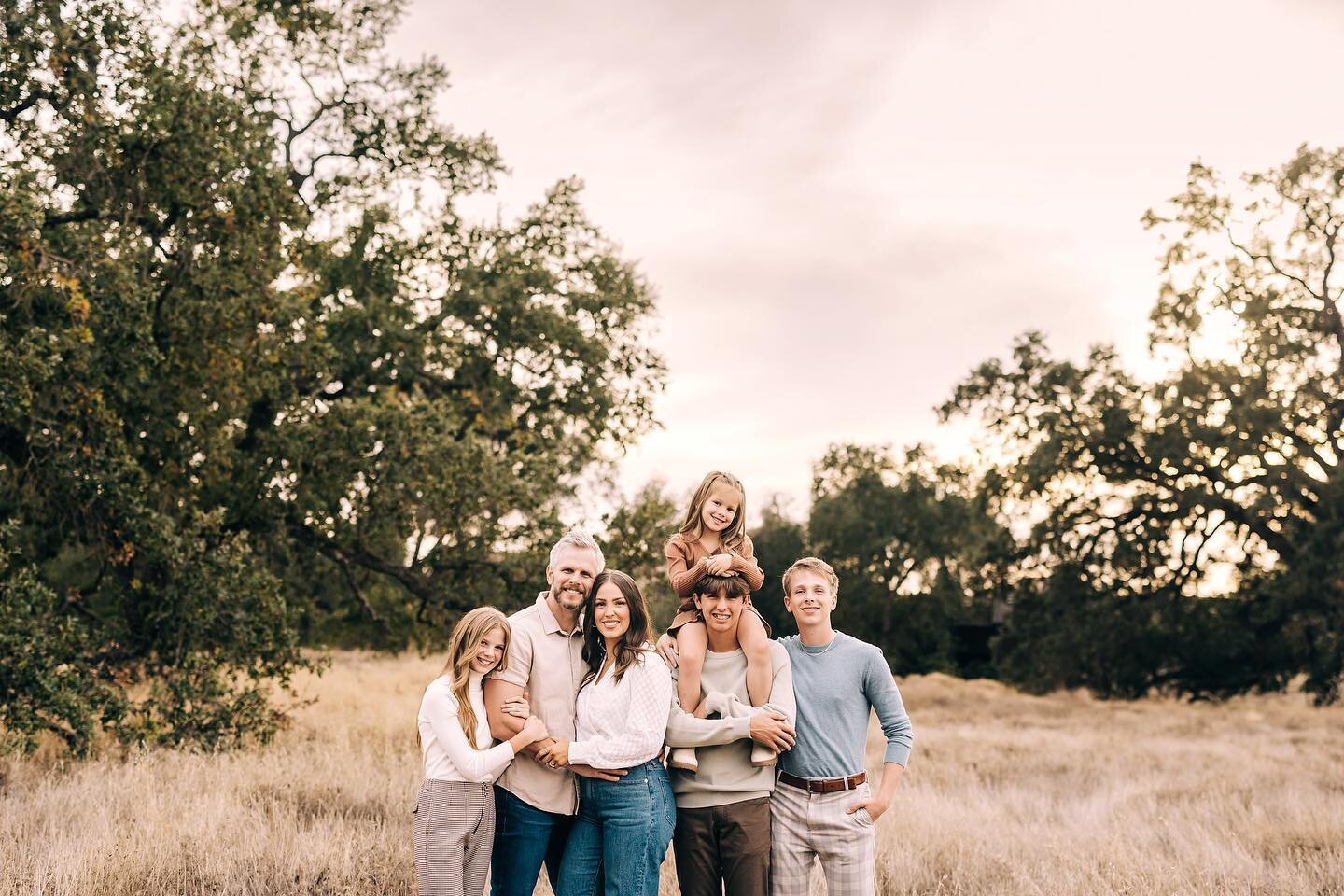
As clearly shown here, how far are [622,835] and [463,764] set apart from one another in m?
0.68

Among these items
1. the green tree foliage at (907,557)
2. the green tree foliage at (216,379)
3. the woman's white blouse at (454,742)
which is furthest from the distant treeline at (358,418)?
the green tree foliage at (907,557)

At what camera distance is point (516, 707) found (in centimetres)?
396

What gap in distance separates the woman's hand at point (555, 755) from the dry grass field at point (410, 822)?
241cm

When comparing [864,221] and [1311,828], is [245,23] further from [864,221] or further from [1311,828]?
[1311,828]

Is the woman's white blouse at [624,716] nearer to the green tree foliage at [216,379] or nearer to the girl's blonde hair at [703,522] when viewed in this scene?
the girl's blonde hair at [703,522]

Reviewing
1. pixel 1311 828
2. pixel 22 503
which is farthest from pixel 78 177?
pixel 1311 828

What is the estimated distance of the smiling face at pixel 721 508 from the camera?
187 inches

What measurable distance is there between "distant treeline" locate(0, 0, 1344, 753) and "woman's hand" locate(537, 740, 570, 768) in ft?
22.0

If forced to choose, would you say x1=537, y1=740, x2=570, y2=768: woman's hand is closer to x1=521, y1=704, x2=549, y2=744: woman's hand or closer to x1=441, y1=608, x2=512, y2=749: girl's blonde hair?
x1=521, y1=704, x2=549, y2=744: woman's hand

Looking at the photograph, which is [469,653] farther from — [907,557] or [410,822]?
[907,557]

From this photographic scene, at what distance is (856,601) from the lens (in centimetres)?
4062

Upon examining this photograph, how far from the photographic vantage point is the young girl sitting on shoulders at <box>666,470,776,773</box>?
4.07 metres

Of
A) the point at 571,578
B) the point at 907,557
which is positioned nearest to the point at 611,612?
the point at 571,578

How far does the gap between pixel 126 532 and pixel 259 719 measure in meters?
2.30
